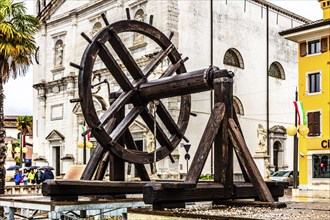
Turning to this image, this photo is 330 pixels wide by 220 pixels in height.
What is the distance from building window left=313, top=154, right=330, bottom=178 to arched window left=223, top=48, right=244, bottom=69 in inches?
400

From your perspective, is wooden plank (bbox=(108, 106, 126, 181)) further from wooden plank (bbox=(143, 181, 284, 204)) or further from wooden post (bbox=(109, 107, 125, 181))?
wooden plank (bbox=(143, 181, 284, 204))

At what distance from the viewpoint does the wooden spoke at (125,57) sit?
9156 mm

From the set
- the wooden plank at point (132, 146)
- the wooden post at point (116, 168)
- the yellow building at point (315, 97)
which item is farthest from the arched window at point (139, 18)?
the wooden post at point (116, 168)

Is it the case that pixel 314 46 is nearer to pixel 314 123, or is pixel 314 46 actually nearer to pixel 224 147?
pixel 314 123

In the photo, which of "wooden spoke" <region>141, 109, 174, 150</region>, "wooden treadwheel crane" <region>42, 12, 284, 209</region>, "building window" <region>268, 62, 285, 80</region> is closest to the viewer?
"wooden treadwheel crane" <region>42, 12, 284, 209</region>

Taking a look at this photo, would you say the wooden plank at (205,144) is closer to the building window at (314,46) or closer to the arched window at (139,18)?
the building window at (314,46)

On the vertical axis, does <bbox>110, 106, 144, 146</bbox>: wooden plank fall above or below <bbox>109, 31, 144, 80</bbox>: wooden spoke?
below

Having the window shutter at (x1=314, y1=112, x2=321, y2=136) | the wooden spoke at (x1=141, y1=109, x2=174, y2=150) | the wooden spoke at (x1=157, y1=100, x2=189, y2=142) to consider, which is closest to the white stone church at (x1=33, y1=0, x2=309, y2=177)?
the window shutter at (x1=314, y1=112, x2=321, y2=136)

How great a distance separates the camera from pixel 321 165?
34.1 meters

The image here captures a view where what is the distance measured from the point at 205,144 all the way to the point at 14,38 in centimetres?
1528

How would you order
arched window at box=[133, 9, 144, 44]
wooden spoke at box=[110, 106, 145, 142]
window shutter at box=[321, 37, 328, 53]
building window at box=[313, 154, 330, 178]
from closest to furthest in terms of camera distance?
1. wooden spoke at box=[110, 106, 145, 142]
2. building window at box=[313, 154, 330, 178]
3. window shutter at box=[321, 37, 328, 53]
4. arched window at box=[133, 9, 144, 44]

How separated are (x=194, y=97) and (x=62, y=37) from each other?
1549 centimetres

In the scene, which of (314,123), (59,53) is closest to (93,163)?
(314,123)

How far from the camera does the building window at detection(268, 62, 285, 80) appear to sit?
4571cm
